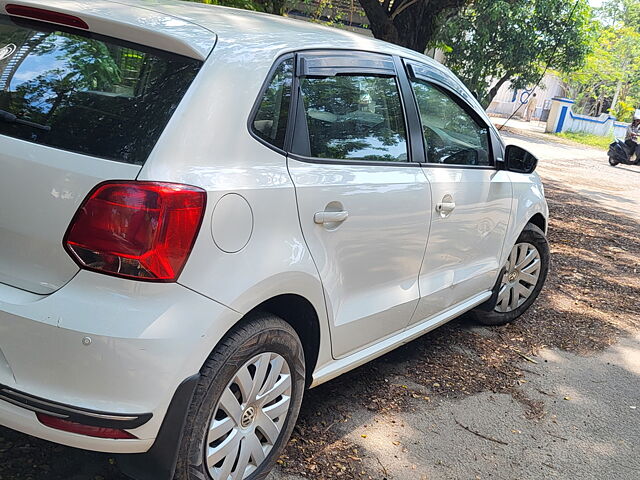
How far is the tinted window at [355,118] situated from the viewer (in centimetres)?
288

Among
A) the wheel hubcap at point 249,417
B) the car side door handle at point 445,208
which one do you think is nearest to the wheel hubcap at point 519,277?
the car side door handle at point 445,208

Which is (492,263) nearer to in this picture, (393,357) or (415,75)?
(393,357)

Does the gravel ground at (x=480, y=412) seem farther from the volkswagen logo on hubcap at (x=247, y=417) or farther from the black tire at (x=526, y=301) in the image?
the volkswagen logo on hubcap at (x=247, y=417)

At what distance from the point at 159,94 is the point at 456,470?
7.02 feet

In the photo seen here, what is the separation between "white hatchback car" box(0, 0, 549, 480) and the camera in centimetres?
211

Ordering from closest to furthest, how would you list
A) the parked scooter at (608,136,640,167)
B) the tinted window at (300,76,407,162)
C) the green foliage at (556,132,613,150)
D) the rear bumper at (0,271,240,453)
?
1. the rear bumper at (0,271,240,453)
2. the tinted window at (300,76,407,162)
3. the parked scooter at (608,136,640,167)
4. the green foliage at (556,132,613,150)

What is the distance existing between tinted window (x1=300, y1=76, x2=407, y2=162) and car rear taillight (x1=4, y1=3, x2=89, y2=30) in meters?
0.89

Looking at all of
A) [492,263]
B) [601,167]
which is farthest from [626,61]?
[492,263]

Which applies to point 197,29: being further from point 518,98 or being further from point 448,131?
point 518,98

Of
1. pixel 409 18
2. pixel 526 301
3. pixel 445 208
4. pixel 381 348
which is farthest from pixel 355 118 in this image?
pixel 409 18

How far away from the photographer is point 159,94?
2303 mm

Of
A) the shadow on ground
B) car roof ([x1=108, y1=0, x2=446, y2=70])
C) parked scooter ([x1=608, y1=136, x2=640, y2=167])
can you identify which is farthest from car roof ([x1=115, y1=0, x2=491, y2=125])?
parked scooter ([x1=608, y1=136, x2=640, y2=167])

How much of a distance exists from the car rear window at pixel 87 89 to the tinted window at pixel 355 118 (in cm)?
67

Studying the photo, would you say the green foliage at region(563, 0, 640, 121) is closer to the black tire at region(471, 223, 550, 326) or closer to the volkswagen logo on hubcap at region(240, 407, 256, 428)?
the black tire at region(471, 223, 550, 326)
